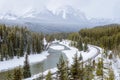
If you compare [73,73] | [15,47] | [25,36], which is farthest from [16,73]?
[25,36]

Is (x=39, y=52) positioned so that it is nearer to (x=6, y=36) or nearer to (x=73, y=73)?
(x=6, y=36)

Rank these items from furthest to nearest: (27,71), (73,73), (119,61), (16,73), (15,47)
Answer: (15,47)
(119,61)
(27,71)
(73,73)
(16,73)

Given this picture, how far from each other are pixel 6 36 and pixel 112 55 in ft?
187

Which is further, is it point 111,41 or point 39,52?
point 111,41

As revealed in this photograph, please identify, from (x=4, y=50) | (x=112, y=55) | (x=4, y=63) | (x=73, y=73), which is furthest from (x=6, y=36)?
(x=73, y=73)

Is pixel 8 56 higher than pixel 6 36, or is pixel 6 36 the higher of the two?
pixel 6 36

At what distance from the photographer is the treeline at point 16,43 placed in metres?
123

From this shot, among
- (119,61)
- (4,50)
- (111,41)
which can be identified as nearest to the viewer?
(119,61)

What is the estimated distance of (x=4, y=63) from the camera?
113938 millimetres

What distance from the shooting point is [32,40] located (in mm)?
151875

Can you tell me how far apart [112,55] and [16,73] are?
88.3 metres

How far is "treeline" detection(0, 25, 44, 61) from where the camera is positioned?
12288 cm

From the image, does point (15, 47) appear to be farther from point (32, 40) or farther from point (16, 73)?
point (16, 73)

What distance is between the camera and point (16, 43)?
13488 centimetres
